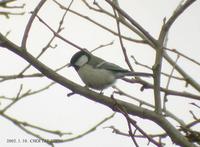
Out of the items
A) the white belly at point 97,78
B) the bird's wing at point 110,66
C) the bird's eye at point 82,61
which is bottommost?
the white belly at point 97,78

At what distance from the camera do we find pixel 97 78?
144 inches

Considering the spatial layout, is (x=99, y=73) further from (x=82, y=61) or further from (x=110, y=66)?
(x=82, y=61)

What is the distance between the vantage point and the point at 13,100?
2.12m

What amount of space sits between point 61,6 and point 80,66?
1.43 m

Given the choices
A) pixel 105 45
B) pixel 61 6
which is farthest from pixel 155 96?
pixel 61 6

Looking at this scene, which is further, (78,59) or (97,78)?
(78,59)

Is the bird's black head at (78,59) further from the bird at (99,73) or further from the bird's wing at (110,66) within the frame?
the bird's wing at (110,66)

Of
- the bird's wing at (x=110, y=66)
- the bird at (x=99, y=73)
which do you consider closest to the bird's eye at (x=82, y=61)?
the bird at (x=99, y=73)

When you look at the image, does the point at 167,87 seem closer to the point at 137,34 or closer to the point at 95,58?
the point at 137,34

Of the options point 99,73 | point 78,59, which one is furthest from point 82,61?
point 99,73

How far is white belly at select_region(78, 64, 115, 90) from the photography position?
143 inches

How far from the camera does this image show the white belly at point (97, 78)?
143 inches

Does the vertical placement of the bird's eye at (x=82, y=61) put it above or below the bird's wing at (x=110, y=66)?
above

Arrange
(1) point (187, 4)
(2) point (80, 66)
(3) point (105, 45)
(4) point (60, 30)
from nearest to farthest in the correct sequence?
(1) point (187, 4), (4) point (60, 30), (3) point (105, 45), (2) point (80, 66)
